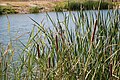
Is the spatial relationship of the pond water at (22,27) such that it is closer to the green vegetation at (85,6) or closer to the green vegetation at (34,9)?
the green vegetation at (85,6)

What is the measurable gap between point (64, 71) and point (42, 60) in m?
0.23

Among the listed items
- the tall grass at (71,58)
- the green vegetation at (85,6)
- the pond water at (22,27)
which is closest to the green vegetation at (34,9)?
the pond water at (22,27)

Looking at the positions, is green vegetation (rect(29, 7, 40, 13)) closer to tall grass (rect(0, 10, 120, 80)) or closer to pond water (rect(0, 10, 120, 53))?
pond water (rect(0, 10, 120, 53))

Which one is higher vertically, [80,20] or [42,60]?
[80,20]

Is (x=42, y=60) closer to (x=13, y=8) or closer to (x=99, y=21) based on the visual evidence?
(x=99, y=21)

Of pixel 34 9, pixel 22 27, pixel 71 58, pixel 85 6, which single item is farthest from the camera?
pixel 34 9

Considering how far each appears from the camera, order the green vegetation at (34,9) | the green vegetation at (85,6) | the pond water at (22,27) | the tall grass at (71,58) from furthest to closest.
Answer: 1. the green vegetation at (34,9)
2. the pond water at (22,27)
3. the green vegetation at (85,6)
4. the tall grass at (71,58)

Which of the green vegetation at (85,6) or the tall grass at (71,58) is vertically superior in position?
the green vegetation at (85,6)

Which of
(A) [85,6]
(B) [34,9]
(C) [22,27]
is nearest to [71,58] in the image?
(A) [85,6]

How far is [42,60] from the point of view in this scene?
296 cm

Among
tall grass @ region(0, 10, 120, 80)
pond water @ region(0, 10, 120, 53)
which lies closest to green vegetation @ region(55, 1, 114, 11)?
pond water @ region(0, 10, 120, 53)

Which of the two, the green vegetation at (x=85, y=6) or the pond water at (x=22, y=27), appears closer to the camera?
the green vegetation at (x=85, y=6)

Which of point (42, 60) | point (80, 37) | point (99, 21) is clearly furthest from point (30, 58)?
point (99, 21)

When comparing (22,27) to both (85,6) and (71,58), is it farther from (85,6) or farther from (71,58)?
(71,58)
